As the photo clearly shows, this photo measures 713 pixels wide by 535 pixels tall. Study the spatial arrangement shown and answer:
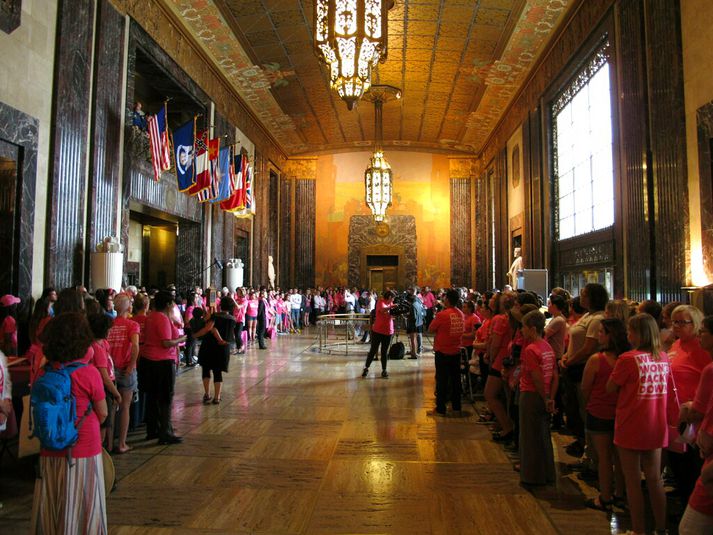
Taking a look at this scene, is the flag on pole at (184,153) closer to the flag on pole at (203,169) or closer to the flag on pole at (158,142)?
the flag on pole at (203,169)

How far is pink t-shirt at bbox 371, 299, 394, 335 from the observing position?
9086mm

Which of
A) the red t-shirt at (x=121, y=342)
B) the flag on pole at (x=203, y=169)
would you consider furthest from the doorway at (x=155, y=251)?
the red t-shirt at (x=121, y=342)

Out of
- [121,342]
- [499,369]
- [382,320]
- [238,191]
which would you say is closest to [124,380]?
[121,342]

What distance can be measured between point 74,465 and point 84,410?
28cm

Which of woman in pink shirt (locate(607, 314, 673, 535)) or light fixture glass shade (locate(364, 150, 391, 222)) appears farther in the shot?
light fixture glass shade (locate(364, 150, 391, 222))

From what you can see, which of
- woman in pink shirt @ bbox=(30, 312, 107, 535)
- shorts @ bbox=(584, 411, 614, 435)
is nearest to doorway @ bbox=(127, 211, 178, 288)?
woman in pink shirt @ bbox=(30, 312, 107, 535)

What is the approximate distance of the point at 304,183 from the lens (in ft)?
83.0

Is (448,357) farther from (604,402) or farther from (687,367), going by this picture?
(687,367)

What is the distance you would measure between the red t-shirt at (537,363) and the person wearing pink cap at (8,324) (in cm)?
659

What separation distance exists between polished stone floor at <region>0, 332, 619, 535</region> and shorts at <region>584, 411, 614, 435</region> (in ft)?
1.95

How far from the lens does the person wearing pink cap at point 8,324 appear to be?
6816mm

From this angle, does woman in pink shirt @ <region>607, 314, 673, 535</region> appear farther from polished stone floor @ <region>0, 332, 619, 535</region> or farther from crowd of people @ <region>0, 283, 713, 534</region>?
polished stone floor @ <region>0, 332, 619, 535</region>

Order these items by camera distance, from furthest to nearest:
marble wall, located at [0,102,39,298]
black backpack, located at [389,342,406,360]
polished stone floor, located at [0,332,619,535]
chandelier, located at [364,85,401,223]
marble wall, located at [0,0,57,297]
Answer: chandelier, located at [364,85,401,223] < black backpack, located at [389,342,406,360] < marble wall, located at [0,102,39,298] < marble wall, located at [0,0,57,297] < polished stone floor, located at [0,332,619,535]

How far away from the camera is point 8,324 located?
6836 mm
